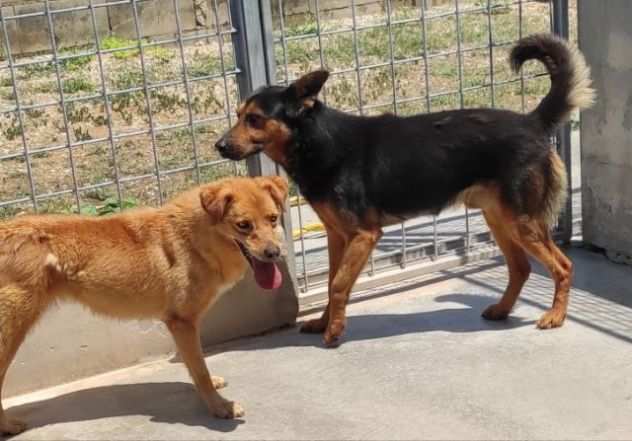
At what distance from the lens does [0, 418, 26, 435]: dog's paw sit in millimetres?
4281

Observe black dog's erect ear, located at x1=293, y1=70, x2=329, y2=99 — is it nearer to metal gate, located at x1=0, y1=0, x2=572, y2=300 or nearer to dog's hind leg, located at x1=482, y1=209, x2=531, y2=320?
metal gate, located at x1=0, y1=0, x2=572, y2=300

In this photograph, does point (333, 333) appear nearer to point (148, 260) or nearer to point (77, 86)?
point (148, 260)

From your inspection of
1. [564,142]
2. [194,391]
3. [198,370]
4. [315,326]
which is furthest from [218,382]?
[564,142]

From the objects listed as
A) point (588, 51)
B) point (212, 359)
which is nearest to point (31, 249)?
point (212, 359)

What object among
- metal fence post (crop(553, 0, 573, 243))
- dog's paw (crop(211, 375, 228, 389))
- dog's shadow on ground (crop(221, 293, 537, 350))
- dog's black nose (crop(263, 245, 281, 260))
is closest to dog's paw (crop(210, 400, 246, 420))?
dog's paw (crop(211, 375, 228, 389))

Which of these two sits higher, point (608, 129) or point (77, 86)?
point (77, 86)

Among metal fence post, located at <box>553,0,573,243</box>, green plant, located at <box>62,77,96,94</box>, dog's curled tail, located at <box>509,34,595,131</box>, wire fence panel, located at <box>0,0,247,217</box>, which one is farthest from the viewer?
green plant, located at <box>62,77,96,94</box>

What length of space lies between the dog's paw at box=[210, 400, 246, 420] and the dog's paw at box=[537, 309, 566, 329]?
5.85 ft

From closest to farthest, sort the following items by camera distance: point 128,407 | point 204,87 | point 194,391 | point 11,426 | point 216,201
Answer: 1. point 216,201
2. point 11,426
3. point 128,407
4. point 194,391
5. point 204,87

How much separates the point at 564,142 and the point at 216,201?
9.85 ft

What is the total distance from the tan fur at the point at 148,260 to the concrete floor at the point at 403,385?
0.27 metres

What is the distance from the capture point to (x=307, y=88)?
4973 millimetres

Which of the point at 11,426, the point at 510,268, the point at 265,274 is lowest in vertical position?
the point at 11,426

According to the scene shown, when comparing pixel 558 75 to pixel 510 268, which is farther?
pixel 510 268
